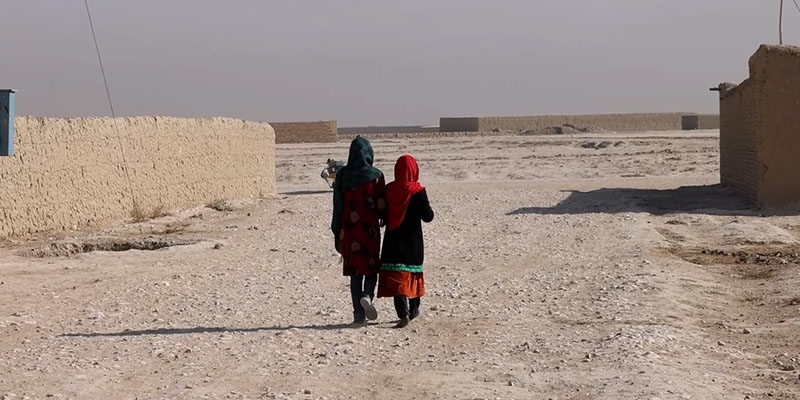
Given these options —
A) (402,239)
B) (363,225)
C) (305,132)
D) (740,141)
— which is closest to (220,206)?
(740,141)

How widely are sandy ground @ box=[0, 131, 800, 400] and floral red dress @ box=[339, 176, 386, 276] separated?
50 cm

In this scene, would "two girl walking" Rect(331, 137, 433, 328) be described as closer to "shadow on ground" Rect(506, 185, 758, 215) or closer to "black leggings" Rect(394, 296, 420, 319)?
"black leggings" Rect(394, 296, 420, 319)

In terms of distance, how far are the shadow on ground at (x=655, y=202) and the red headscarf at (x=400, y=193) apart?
10.1 meters

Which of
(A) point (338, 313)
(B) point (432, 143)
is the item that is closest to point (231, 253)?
(A) point (338, 313)

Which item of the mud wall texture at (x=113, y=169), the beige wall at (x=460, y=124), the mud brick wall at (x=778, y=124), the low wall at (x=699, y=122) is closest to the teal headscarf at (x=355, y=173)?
the mud wall texture at (x=113, y=169)

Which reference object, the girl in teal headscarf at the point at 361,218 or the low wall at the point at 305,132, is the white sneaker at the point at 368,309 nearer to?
the girl in teal headscarf at the point at 361,218

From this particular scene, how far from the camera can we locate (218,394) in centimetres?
605

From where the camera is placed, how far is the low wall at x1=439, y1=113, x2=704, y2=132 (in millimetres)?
60156

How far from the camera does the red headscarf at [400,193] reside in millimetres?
8078

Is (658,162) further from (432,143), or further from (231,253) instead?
(231,253)

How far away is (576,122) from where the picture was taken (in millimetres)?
60125

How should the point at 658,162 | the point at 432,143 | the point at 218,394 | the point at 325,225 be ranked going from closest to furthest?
the point at 218,394 → the point at 325,225 → the point at 658,162 → the point at 432,143

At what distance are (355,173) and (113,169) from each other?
887 centimetres

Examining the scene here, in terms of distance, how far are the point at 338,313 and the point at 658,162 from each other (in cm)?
2580
